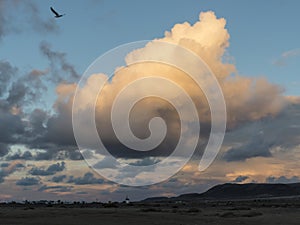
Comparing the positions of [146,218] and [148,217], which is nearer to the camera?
[146,218]

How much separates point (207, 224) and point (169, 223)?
18.1 feet

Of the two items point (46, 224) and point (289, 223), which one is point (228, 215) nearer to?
point (289, 223)

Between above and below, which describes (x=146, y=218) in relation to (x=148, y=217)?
below

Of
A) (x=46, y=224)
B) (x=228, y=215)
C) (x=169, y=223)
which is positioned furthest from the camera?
(x=228, y=215)

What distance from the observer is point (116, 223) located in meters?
61.8

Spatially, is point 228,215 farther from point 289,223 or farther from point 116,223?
point 116,223

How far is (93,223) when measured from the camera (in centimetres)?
6003

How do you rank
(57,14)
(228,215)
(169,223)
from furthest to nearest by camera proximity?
1. (228,215)
2. (169,223)
3. (57,14)

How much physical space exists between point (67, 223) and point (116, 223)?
22.6 ft

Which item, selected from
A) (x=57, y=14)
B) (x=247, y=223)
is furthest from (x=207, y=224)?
(x=57, y=14)

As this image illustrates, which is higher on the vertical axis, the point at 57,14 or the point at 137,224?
the point at 57,14

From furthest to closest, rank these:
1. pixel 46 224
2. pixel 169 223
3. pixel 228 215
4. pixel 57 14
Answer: pixel 228 215 < pixel 169 223 < pixel 46 224 < pixel 57 14

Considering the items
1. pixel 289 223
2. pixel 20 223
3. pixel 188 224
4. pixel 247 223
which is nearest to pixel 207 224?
pixel 188 224

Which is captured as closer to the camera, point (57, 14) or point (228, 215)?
point (57, 14)
